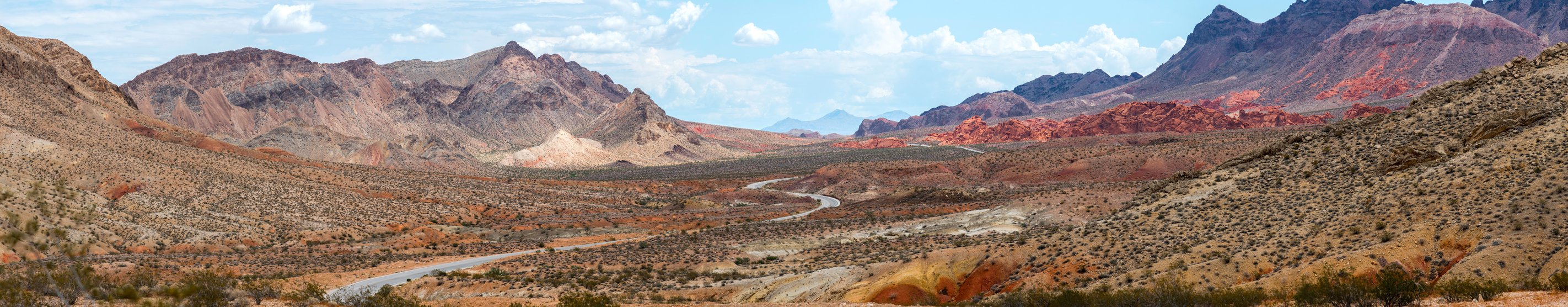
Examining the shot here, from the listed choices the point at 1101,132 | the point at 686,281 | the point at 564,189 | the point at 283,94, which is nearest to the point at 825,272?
the point at 686,281

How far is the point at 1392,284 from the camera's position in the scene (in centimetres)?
1744

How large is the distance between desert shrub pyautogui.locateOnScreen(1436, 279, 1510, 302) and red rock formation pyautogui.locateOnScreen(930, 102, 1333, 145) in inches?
5421

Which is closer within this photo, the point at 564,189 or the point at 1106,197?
the point at 1106,197

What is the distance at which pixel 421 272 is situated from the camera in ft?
136

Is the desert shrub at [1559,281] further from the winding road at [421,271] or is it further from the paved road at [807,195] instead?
the paved road at [807,195]

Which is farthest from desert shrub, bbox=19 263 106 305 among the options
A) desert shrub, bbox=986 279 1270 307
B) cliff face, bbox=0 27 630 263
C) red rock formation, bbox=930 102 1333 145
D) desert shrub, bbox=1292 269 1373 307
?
red rock formation, bbox=930 102 1333 145

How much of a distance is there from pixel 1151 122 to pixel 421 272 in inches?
5740

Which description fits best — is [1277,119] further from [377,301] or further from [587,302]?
[377,301]

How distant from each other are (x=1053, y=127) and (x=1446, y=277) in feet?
585

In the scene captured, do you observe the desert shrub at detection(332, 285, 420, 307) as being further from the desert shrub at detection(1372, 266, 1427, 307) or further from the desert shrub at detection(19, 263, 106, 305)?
the desert shrub at detection(1372, 266, 1427, 307)

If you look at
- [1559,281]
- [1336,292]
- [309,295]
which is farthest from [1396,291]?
[309,295]

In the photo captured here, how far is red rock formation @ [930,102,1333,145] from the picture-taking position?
6137 inches

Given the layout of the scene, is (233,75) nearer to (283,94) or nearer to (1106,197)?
(283,94)

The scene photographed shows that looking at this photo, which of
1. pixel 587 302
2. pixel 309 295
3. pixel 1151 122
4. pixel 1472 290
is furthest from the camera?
pixel 1151 122
